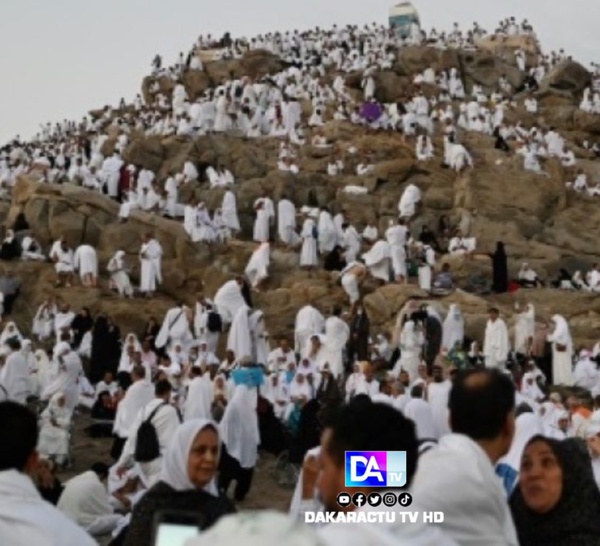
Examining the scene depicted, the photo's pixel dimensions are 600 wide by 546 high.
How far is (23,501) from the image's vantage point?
3.33 m

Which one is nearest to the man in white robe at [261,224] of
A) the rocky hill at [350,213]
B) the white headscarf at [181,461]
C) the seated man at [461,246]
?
the rocky hill at [350,213]

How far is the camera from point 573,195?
1265 inches

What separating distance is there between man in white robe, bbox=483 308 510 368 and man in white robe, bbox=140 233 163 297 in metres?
8.33

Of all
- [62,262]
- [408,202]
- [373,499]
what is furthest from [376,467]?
[408,202]

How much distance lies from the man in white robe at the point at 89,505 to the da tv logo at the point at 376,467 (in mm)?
6521

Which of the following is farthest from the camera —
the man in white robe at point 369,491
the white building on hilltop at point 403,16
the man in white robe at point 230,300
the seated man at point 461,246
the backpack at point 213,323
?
the white building on hilltop at point 403,16

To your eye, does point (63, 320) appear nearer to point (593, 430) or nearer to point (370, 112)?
point (593, 430)

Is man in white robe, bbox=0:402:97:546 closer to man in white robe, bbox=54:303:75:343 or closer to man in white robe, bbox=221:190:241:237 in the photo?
man in white robe, bbox=54:303:75:343

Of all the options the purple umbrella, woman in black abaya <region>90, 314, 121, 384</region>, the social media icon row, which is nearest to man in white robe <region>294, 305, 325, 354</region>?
woman in black abaya <region>90, 314, 121, 384</region>

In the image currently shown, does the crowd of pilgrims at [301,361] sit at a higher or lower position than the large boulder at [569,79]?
lower

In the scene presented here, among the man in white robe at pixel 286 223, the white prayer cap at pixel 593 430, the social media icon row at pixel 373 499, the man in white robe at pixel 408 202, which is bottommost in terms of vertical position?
the social media icon row at pixel 373 499

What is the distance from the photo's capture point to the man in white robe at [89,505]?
900cm

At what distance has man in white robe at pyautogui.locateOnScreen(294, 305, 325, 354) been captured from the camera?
20.8 metres

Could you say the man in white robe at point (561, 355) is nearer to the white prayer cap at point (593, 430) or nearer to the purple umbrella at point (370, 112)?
the white prayer cap at point (593, 430)
